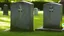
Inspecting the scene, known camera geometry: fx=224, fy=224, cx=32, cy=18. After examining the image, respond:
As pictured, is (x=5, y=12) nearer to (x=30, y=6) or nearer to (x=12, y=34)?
(x=30, y=6)

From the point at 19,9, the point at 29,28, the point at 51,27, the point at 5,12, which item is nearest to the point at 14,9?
the point at 19,9

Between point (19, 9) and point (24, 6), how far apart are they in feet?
0.55

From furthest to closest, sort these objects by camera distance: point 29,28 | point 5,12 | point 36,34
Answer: point 5,12, point 29,28, point 36,34

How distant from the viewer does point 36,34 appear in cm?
523

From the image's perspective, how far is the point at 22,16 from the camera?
6.20 meters

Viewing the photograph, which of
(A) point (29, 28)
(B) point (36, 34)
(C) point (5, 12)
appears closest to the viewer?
(B) point (36, 34)

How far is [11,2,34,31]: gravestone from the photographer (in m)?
6.12

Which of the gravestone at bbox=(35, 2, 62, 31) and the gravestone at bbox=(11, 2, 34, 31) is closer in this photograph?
the gravestone at bbox=(11, 2, 34, 31)

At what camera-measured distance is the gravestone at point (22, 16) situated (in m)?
6.12

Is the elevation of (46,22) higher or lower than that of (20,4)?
lower

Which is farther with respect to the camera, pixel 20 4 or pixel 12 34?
pixel 20 4

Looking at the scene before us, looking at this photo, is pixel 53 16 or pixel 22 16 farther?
pixel 53 16

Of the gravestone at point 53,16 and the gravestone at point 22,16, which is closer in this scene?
the gravestone at point 22,16

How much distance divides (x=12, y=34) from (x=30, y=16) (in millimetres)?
1087
